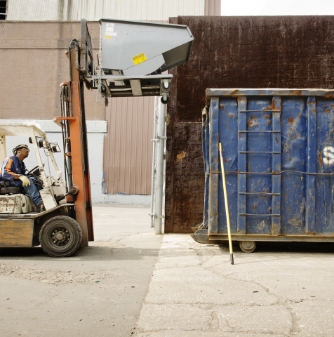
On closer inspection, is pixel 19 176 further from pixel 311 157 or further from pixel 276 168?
pixel 311 157

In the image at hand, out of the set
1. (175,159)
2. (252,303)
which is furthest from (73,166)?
(252,303)

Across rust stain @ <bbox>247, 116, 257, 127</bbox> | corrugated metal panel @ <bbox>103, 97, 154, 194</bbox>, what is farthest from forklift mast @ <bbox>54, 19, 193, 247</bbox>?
corrugated metal panel @ <bbox>103, 97, 154, 194</bbox>

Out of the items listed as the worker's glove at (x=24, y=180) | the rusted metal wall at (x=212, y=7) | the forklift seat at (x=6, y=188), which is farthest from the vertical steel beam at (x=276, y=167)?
the rusted metal wall at (x=212, y=7)

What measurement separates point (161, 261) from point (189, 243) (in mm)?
2074

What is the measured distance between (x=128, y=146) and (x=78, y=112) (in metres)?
16.4

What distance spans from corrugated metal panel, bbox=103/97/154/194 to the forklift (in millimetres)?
15959

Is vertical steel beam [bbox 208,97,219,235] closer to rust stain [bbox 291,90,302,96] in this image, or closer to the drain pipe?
rust stain [bbox 291,90,302,96]

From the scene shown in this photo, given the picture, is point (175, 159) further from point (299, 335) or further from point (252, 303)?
point (299, 335)

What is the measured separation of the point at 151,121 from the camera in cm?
2448

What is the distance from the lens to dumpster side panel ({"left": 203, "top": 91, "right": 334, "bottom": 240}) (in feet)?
26.5

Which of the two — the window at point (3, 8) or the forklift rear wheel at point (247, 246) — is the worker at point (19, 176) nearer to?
the forklift rear wheel at point (247, 246)

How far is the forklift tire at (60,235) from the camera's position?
25.6 ft

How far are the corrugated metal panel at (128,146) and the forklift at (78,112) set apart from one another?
1596 cm

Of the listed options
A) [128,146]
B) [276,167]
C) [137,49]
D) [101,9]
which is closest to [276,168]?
[276,167]
